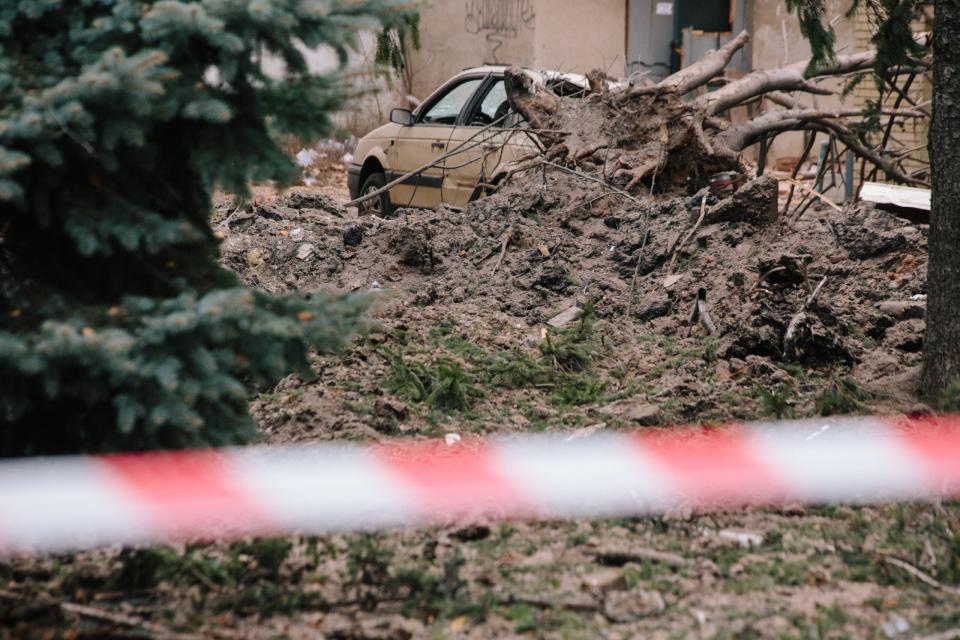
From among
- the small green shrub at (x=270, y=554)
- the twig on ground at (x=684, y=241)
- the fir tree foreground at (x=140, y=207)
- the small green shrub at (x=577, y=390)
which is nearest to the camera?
the fir tree foreground at (x=140, y=207)

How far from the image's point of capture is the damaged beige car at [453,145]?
8961mm

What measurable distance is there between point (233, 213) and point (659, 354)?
441 cm

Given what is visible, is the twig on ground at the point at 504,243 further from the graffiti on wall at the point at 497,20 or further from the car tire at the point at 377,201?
the graffiti on wall at the point at 497,20

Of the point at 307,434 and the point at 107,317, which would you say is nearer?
the point at 107,317

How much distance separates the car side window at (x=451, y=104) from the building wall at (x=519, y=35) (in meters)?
6.50

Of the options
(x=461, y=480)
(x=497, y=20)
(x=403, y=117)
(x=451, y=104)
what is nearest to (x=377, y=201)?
(x=403, y=117)

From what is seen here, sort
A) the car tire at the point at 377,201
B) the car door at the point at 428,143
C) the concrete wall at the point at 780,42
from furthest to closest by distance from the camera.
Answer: the concrete wall at the point at 780,42 → the car tire at the point at 377,201 → the car door at the point at 428,143

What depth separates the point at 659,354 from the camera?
614 centimetres

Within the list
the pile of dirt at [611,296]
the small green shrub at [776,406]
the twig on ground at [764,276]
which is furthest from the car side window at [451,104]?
the small green shrub at [776,406]

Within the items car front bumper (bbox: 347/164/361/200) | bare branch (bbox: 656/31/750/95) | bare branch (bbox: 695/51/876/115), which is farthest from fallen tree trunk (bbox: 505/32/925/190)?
car front bumper (bbox: 347/164/361/200)

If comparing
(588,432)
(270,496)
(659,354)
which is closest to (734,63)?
(659,354)

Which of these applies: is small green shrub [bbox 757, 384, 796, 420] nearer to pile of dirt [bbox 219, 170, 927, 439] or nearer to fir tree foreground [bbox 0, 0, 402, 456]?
pile of dirt [bbox 219, 170, 927, 439]

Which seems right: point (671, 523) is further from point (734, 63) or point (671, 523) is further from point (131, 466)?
point (734, 63)

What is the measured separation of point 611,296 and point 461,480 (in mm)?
3125
